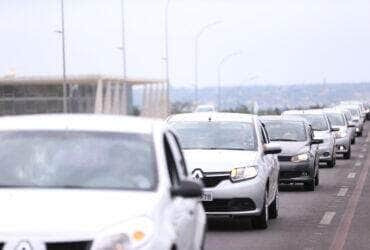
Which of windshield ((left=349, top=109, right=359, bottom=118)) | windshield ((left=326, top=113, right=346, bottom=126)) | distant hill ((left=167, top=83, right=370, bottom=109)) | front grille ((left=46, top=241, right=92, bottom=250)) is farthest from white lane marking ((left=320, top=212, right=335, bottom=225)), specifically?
distant hill ((left=167, top=83, right=370, bottom=109))

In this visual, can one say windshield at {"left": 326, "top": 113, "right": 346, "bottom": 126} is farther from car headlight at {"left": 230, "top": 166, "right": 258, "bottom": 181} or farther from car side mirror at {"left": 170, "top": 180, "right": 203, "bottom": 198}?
car side mirror at {"left": 170, "top": 180, "right": 203, "bottom": 198}

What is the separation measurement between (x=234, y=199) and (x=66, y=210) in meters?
7.52

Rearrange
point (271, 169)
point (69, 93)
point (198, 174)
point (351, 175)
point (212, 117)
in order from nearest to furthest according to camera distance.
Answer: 1. point (198, 174)
2. point (271, 169)
3. point (212, 117)
4. point (351, 175)
5. point (69, 93)

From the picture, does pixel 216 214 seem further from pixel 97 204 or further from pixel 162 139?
pixel 97 204

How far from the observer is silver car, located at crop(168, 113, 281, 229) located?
1393 cm

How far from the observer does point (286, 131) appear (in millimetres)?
22969

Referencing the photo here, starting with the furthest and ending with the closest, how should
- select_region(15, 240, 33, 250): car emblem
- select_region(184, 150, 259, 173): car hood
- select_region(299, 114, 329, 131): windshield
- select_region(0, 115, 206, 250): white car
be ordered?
select_region(299, 114, 329, 131): windshield, select_region(184, 150, 259, 173): car hood, select_region(0, 115, 206, 250): white car, select_region(15, 240, 33, 250): car emblem

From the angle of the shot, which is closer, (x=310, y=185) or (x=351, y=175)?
(x=310, y=185)

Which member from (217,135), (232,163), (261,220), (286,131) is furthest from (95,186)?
(286,131)

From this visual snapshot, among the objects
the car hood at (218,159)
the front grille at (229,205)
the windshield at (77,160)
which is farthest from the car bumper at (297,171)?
the windshield at (77,160)

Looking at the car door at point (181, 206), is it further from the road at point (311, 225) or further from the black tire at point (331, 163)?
the black tire at point (331, 163)

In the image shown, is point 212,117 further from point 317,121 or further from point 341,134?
point 341,134

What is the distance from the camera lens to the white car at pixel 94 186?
6.34m

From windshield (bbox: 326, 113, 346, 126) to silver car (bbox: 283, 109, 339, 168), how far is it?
5.64m
